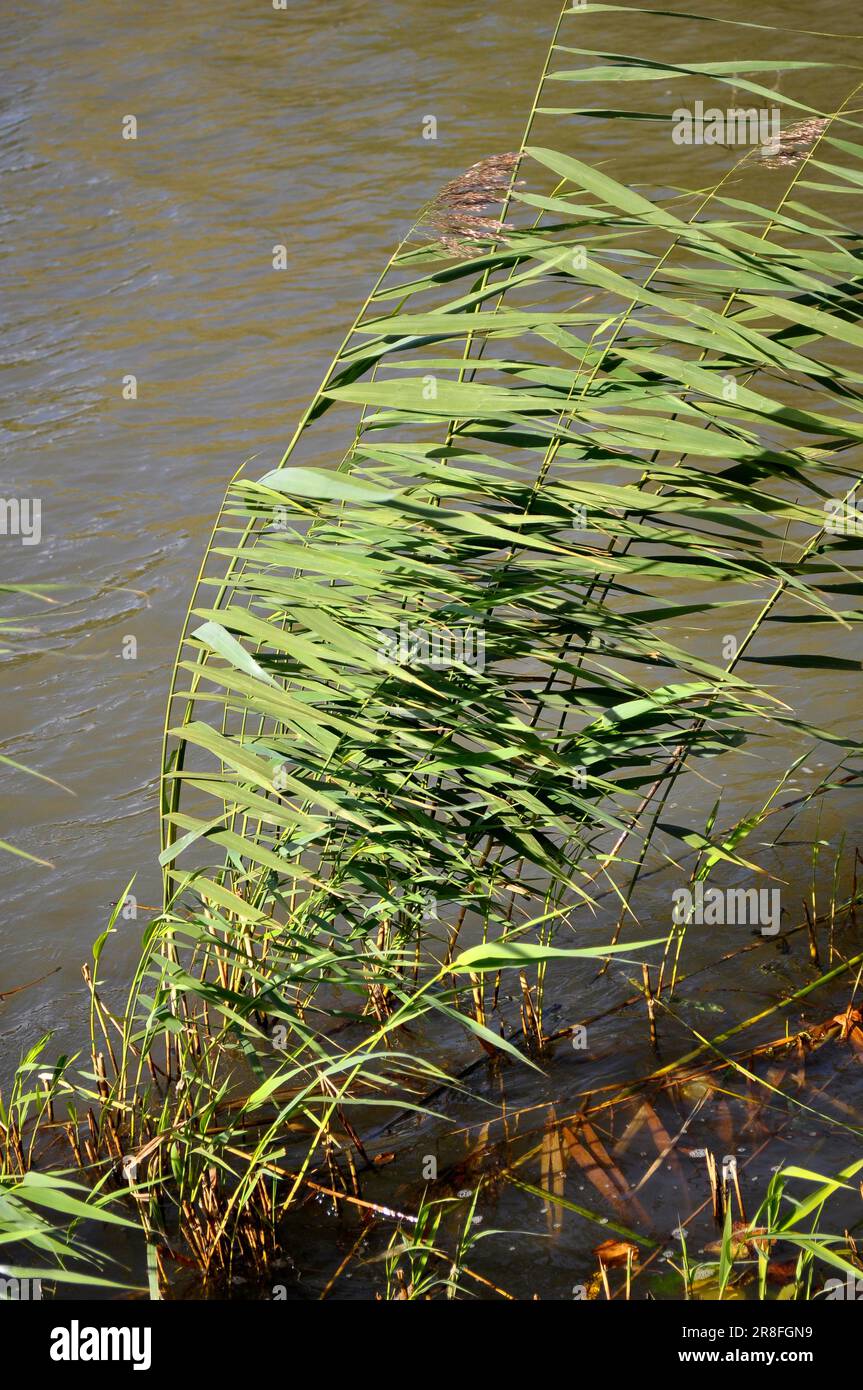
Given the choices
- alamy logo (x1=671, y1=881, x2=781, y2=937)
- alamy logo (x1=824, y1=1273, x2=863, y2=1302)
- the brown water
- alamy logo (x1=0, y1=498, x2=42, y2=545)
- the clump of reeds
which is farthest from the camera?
alamy logo (x1=0, y1=498, x2=42, y2=545)

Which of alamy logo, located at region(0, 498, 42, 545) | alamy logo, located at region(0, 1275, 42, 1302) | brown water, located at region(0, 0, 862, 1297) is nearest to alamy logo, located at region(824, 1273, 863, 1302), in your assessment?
brown water, located at region(0, 0, 862, 1297)

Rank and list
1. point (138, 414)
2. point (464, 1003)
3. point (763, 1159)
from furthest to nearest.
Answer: point (138, 414), point (464, 1003), point (763, 1159)

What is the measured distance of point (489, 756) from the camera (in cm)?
249

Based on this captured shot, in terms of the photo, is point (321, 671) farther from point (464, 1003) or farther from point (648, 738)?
point (464, 1003)

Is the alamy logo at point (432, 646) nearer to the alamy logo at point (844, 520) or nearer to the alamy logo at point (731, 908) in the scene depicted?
the alamy logo at point (844, 520)

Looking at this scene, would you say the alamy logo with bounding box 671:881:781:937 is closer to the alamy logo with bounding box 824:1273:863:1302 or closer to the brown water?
the brown water

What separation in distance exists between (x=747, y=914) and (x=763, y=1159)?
0.86 meters

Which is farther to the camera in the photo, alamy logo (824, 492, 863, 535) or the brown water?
the brown water

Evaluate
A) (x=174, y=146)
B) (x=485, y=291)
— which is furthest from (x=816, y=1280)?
(x=174, y=146)
